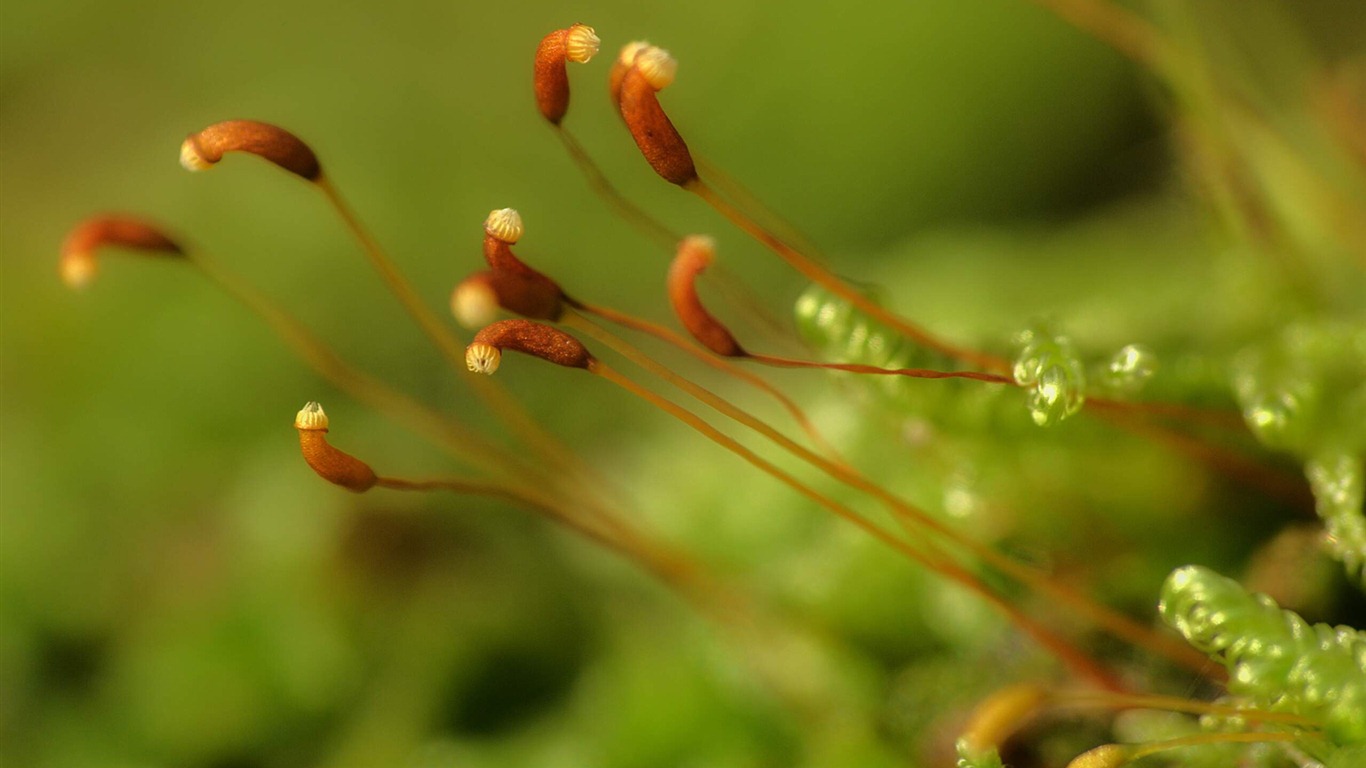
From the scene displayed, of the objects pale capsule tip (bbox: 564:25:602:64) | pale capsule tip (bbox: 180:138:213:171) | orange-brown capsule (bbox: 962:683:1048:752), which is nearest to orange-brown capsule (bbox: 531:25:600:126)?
pale capsule tip (bbox: 564:25:602:64)

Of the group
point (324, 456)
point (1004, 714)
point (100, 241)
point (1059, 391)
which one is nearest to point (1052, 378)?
point (1059, 391)

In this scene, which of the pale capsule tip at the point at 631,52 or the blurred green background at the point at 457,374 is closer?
the pale capsule tip at the point at 631,52

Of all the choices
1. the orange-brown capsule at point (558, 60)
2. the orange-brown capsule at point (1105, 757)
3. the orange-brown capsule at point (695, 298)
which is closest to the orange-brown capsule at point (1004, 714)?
the orange-brown capsule at point (1105, 757)

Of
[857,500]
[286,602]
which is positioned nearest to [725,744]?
[857,500]

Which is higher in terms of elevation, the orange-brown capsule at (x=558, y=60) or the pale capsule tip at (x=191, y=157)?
the orange-brown capsule at (x=558, y=60)

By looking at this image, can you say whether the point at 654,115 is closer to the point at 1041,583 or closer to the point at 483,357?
the point at 483,357

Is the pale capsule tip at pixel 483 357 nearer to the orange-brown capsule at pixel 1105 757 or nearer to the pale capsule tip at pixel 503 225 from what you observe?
the pale capsule tip at pixel 503 225
